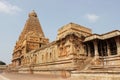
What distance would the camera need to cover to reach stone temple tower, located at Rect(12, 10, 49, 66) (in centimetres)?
4222

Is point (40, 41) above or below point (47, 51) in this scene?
above

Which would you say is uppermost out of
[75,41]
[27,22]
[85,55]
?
[27,22]

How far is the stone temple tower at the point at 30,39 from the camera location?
42.2m

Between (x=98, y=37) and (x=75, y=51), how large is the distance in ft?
11.7

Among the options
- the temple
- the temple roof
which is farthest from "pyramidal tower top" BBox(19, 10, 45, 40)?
the temple roof

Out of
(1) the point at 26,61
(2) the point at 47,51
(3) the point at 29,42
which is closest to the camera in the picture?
(2) the point at 47,51

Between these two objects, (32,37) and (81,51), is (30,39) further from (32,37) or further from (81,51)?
(81,51)

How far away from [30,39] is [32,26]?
7.81 m

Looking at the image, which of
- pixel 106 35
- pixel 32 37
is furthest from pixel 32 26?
pixel 106 35

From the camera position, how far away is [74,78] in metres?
15.5

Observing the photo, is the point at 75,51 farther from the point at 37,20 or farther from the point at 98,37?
the point at 37,20

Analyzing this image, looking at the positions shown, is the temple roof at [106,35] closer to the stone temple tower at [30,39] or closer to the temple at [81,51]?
the temple at [81,51]

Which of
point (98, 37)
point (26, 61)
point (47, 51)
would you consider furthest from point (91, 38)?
point (26, 61)

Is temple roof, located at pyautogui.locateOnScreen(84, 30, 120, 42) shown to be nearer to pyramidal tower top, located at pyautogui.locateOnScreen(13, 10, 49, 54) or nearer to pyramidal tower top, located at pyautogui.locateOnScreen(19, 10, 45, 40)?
pyramidal tower top, located at pyautogui.locateOnScreen(13, 10, 49, 54)
